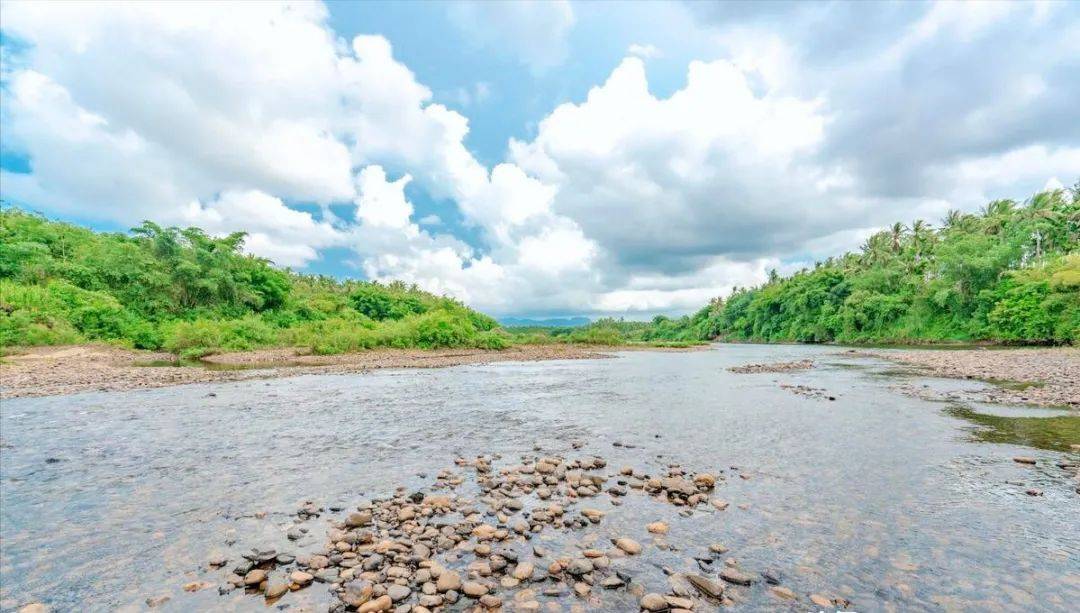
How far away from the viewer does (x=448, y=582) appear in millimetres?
5027

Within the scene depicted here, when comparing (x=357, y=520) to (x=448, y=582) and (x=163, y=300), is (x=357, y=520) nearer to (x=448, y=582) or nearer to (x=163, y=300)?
(x=448, y=582)

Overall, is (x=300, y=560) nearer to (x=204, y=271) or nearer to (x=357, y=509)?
(x=357, y=509)

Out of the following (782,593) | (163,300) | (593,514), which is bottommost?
(782,593)

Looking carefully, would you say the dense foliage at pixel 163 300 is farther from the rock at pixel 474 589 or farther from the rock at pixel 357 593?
the rock at pixel 474 589

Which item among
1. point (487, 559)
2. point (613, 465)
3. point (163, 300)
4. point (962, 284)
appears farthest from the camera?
point (962, 284)

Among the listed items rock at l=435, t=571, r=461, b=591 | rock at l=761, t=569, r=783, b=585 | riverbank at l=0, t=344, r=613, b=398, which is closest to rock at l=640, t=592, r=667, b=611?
rock at l=761, t=569, r=783, b=585

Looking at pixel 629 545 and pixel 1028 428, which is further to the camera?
pixel 1028 428

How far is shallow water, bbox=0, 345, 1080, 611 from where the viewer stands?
5.24 metres

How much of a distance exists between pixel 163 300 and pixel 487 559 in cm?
5927

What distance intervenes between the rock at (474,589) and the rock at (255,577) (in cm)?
236

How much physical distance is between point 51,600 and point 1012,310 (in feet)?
247

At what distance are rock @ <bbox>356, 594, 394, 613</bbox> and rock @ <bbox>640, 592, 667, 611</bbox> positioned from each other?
8.63ft

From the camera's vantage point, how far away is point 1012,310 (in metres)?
51.0

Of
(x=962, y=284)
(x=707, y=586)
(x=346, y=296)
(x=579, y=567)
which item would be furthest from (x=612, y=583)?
(x=346, y=296)
